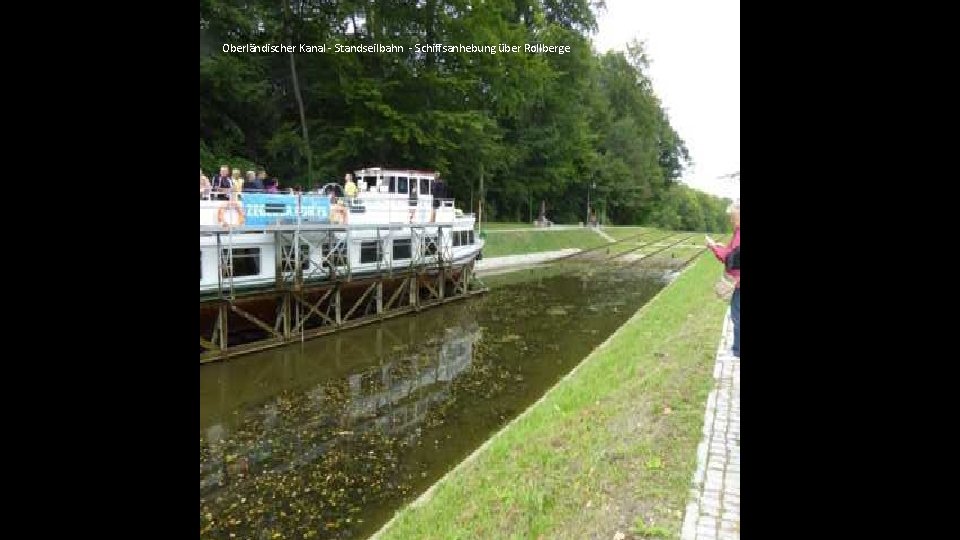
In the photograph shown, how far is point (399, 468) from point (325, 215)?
11251 millimetres

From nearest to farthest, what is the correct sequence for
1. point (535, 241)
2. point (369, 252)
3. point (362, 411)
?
point (362, 411)
point (369, 252)
point (535, 241)

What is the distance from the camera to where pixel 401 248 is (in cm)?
2280

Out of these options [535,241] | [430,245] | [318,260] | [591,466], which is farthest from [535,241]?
[591,466]

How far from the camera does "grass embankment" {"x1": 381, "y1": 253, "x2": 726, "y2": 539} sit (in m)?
5.60

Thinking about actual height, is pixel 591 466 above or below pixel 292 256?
below

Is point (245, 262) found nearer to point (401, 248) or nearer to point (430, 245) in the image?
point (401, 248)

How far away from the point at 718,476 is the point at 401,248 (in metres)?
18.0

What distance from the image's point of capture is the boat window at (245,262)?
1661cm

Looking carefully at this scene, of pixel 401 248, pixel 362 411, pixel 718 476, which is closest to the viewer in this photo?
pixel 718 476

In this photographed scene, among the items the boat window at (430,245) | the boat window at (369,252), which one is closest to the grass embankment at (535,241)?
the boat window at (430,245)

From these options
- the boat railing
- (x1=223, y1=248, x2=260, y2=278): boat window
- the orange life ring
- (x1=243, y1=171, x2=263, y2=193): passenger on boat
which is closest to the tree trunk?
the boat railing

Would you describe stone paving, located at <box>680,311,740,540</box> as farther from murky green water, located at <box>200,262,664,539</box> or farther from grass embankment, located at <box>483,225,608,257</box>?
grass embankment, located at <box>483,225,608,257</box>
